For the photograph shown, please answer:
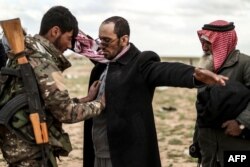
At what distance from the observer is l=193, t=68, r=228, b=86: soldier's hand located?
3.31 metres

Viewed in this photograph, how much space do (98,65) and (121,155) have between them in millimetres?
847

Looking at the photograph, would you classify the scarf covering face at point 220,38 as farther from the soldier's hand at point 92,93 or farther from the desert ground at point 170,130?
the desert ground at point 170,130

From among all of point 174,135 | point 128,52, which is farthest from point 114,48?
point 174,135

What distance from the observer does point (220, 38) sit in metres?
4.47

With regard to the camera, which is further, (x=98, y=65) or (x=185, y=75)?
(x=98, y=65)

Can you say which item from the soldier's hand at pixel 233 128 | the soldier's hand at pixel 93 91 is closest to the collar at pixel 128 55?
the soldier's hand at pixel 93 91

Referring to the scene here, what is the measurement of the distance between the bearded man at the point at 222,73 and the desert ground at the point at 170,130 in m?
2.49

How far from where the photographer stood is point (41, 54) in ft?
12.0

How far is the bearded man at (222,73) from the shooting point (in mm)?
4254

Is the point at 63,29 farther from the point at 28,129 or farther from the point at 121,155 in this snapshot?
the point at 121,155

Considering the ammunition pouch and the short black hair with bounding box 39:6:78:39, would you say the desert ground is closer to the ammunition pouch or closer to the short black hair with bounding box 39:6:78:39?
the ammunition pouch

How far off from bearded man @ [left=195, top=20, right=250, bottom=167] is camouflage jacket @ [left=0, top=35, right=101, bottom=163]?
46.5 inches

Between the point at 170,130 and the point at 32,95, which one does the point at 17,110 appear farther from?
the point at 170,130

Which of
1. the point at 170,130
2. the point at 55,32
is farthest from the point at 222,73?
the point at 170,130
